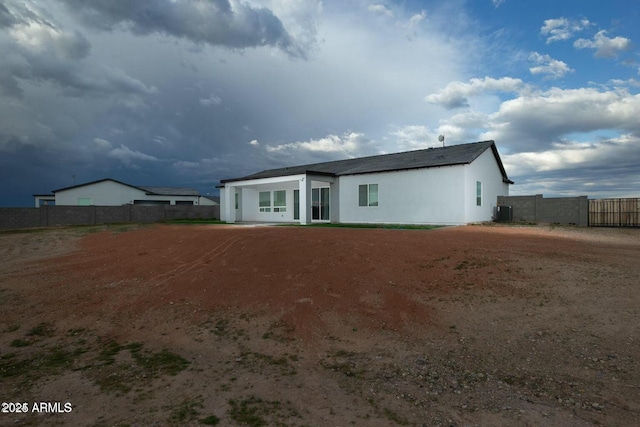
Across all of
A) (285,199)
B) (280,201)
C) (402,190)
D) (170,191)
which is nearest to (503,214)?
(402,190)

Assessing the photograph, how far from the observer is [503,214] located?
21.3 meters

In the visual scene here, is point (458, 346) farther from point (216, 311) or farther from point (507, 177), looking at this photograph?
point (507, 177)

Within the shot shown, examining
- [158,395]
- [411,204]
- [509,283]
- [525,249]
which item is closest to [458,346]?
[509,283]

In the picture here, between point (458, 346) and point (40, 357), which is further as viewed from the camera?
point (40, 357)

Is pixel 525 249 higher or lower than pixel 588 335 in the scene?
higher

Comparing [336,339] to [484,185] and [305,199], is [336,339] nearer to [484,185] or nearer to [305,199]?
[305,199]

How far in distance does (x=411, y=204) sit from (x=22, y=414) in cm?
1691

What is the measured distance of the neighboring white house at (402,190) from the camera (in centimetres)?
1706

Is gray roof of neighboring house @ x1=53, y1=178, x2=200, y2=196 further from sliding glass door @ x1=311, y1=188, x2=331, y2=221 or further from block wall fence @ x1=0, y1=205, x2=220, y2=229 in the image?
sliding glass door @ x1=311, y1=188, x2=331, y2=221

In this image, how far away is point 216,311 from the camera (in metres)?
6.27

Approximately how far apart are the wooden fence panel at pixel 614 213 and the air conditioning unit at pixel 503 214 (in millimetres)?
4012

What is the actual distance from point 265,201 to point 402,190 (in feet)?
35.5

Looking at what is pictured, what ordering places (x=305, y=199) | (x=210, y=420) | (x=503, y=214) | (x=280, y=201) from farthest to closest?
(x=280, y=201)
(x=503, y=214)
(x=305, y=199)
(x=210, y=420)

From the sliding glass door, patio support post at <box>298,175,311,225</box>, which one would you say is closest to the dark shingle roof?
the sliding glass door
